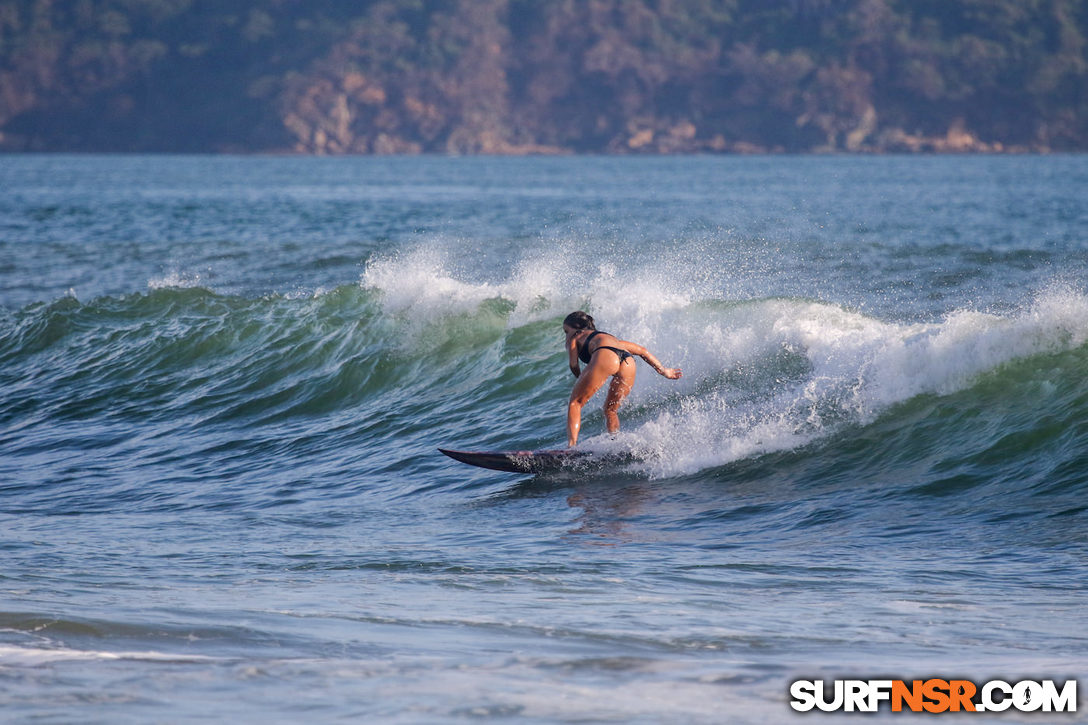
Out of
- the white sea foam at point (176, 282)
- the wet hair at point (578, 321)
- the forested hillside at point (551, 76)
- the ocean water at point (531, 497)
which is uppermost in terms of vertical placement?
the forested hillside at point (551, 76)

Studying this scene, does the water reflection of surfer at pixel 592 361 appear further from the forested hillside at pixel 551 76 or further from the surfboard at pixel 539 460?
the forested hillside at pixel 551 76

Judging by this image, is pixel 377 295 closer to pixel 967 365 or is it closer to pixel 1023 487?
pixel 967 365

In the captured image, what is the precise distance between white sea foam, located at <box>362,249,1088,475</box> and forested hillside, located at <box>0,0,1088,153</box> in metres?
129

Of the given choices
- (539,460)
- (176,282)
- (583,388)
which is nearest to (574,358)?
(583,388)

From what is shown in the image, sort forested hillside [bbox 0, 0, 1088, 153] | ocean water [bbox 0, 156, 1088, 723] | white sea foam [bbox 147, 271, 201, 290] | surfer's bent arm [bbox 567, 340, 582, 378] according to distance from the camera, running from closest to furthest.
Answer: ocean water [bbox 0, 156, 1088, 723], surfer's bent arm [bbox 567, 340, 582, 378], white sea foam [bbox 147, 271, 201, 290], forested hillside [bbox 0, 0, 1088, 153]

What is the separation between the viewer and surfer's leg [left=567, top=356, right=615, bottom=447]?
10.4 metres

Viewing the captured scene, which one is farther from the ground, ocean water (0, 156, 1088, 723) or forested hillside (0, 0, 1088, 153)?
forested hillside (0, 0, 1088, 153)

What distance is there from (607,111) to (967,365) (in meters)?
138

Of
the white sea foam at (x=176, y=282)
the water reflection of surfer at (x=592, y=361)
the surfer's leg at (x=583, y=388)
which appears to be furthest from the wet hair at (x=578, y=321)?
the white sea foam at (x=176, y=282)

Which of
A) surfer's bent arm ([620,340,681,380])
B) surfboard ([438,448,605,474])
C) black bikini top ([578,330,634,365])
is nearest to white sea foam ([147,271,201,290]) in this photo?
surfboard ([438,448,605,474])

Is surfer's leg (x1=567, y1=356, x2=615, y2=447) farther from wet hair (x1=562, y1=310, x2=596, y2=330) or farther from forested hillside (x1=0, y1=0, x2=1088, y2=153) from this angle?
forested hillside (x1=0, y1=0, x2=1088, y2=153)

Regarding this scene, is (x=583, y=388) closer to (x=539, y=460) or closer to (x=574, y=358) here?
(x=574, y=358)

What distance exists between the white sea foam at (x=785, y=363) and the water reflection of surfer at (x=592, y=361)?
0.36m

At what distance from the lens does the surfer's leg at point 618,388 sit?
10.6 meters
